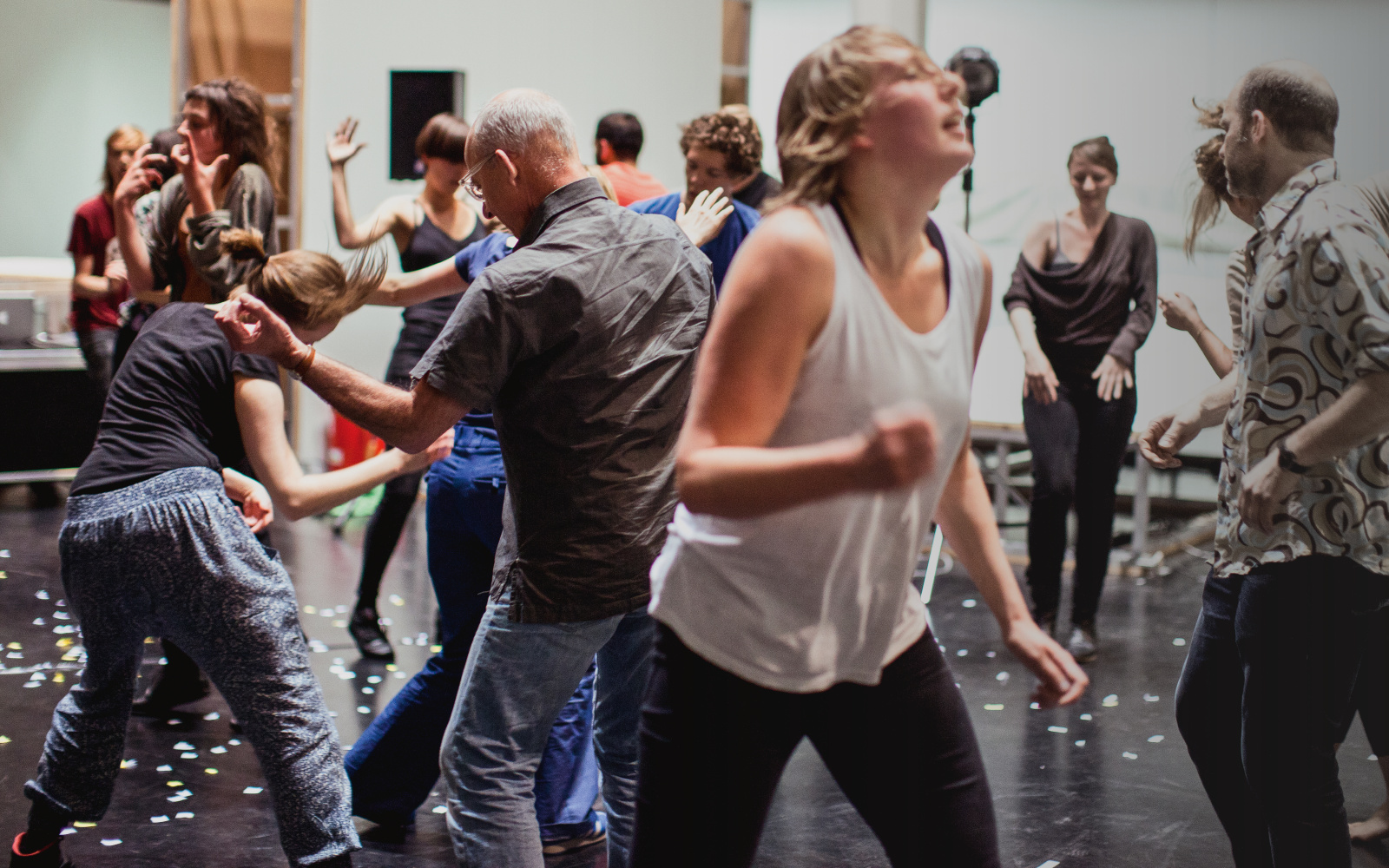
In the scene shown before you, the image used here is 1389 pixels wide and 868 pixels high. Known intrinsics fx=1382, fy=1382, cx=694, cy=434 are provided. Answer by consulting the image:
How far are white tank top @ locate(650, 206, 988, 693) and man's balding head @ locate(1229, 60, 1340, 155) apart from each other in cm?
89

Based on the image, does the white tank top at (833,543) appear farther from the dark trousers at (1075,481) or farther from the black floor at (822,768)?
the dark trousers at (1075,481)

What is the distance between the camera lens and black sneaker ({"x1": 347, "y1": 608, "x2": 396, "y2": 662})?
448 cm

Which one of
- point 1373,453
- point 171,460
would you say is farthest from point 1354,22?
point 171,460

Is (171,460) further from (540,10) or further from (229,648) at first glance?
(540,10)

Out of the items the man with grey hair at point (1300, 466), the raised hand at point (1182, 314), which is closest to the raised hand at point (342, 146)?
the raised hand at point (1182, 314)

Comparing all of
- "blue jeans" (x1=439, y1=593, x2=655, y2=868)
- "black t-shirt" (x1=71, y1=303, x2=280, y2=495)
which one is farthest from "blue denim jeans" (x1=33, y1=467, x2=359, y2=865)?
"blue jeans" (x1=439, y1=593, x2=655, y2=868)

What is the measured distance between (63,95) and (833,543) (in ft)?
33.1

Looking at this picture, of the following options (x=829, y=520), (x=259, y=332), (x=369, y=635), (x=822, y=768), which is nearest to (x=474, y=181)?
(x=259, y=332)

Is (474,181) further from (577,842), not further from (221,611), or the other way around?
(577,842)

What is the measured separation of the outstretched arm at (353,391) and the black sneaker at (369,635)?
8.24 feet

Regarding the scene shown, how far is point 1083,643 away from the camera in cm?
484

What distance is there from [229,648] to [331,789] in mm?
312

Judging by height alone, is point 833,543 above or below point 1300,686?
above

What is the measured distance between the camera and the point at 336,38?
8.12m
